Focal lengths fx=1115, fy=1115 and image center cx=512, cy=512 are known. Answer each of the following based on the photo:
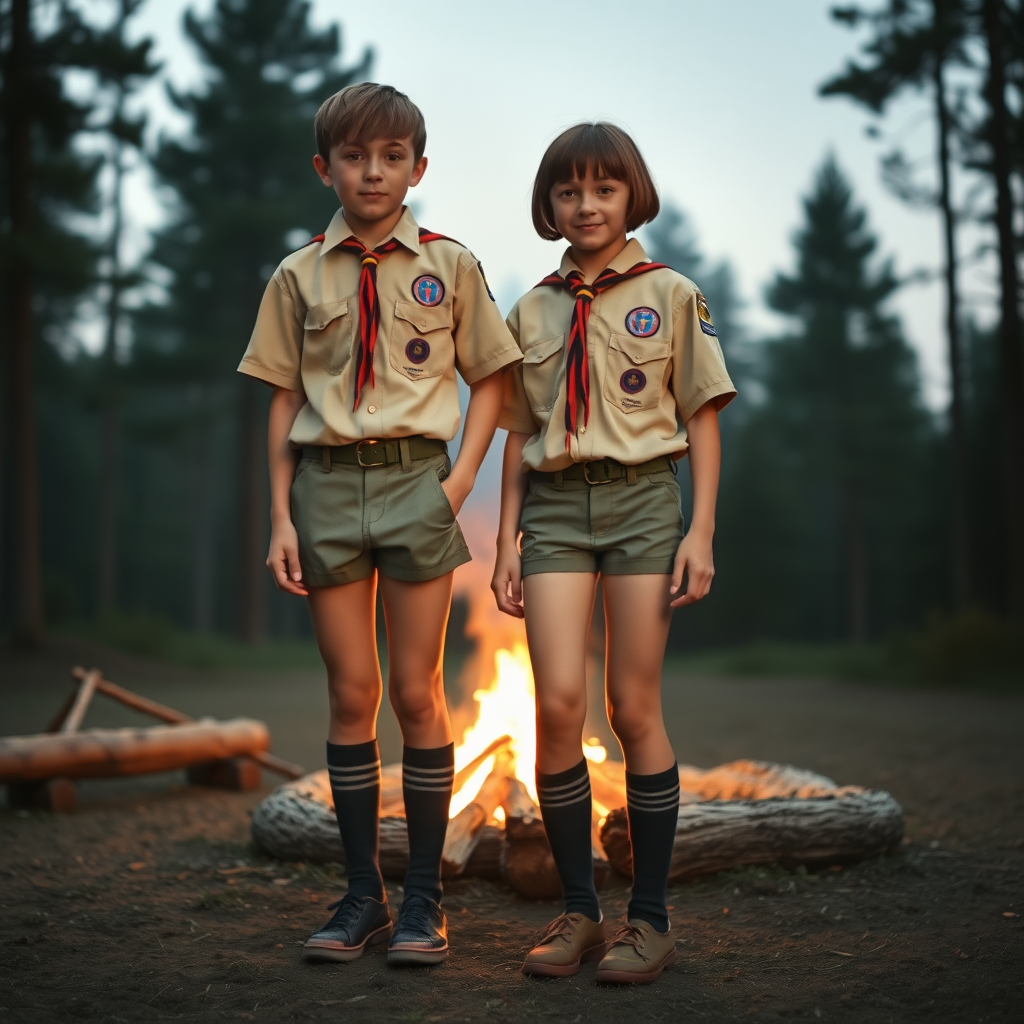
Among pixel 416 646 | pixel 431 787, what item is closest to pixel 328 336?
pixel 416 646

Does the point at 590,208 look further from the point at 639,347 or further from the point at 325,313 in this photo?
the point at 325,313

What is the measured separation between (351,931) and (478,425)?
142 cm

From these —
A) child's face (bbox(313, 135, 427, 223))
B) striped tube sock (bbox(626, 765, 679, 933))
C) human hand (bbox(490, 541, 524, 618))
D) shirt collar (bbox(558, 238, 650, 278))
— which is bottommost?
striped tube sock (bbox(626, 765, 679, 933))

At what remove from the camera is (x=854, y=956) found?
3111 millimetres

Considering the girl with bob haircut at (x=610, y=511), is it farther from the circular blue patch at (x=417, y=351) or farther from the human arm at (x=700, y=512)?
→ the circular blue patch at (x=417, y=351)

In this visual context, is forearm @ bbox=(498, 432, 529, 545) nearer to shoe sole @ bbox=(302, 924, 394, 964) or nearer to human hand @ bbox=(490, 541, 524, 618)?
human hand @ bbox=(490, 541, 524, 618)

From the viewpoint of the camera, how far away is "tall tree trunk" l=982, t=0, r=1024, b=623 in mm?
14219

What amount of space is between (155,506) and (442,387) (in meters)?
38.5

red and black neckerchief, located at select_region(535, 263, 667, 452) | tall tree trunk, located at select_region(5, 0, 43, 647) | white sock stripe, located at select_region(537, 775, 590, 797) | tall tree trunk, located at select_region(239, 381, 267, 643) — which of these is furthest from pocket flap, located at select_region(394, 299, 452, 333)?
tall tree trunk, located at select_region(239, 381, 267, 643)

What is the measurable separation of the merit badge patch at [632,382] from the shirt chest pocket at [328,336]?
749 mm

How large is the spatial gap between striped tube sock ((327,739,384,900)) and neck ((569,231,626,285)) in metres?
1.45

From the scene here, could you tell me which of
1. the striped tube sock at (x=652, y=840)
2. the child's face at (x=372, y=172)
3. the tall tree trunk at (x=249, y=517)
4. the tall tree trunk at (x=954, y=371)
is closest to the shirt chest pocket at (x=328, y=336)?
the child's face at (x=372, y=172)

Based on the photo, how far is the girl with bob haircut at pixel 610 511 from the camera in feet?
9.54

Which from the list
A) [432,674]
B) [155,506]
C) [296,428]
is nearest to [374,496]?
[296,428]
